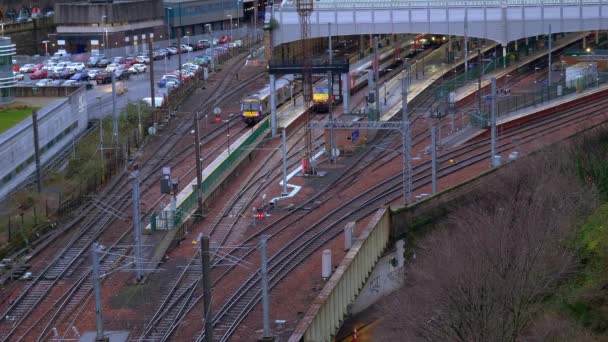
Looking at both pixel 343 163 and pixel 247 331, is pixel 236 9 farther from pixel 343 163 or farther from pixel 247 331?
pixel 247 331

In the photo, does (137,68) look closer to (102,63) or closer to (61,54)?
(102,63)

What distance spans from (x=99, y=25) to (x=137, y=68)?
375 inches

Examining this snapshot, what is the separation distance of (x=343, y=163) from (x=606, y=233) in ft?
40.3

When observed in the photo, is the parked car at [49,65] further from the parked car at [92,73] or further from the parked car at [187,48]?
the parked car at [187,48]

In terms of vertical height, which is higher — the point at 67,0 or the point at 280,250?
the point at 67,0

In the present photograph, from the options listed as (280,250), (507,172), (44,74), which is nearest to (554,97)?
(507,172)

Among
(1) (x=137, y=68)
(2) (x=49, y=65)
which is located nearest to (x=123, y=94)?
(1) (x=137, y=68)

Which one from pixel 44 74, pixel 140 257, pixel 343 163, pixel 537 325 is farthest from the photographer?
pixel 44 74

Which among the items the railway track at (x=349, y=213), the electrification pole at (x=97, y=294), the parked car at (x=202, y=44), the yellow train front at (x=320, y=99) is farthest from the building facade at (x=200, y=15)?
the electrification pole at (x=97, y=294)

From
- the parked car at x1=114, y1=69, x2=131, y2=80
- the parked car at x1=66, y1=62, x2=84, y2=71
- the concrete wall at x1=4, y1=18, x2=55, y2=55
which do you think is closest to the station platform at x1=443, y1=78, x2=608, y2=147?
the parked car at x1=114, y1=69, x2=131, y2=80

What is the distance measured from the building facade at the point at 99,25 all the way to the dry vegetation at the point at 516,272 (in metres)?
35.9

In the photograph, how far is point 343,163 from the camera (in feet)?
119

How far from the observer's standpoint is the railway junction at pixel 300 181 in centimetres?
2470

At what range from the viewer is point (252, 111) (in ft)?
136
